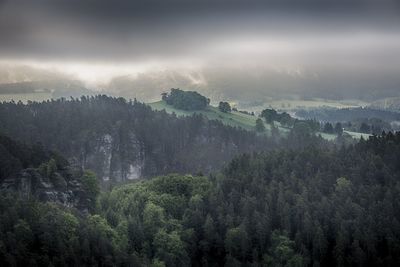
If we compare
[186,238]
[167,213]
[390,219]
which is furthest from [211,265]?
[390,219]

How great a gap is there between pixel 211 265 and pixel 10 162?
1827 inches

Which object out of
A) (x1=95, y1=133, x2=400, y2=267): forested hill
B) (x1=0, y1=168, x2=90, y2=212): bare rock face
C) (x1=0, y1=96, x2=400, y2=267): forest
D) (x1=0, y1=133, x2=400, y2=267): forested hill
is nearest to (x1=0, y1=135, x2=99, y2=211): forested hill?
(x1=0, y1=168, x2=90, y2=212): bare rock face

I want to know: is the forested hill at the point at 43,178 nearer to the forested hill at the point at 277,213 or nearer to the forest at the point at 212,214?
the forest at the point at 212,214

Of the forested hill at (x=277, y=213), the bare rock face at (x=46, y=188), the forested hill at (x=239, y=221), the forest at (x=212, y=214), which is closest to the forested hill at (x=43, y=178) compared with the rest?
the bare rock face at (x=46, y=188)

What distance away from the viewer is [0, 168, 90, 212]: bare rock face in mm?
129875

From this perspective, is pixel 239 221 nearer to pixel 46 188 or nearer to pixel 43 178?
pixel 46 188

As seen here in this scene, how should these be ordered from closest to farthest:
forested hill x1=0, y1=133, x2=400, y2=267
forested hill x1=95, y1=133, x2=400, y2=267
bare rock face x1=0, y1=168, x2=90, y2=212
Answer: forested hill x1=0, y1=133, x2=400, y2=267 → forested hill x1=95, y1=133, x2=400, y2=267 → bare rock face x1=0, y1=168, x2=90, y2=212

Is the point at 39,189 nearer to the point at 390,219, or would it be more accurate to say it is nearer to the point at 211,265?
the point at 211,265

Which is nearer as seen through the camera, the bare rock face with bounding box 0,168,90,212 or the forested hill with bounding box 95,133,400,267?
the forested hill with bounding box 95,133,400,267

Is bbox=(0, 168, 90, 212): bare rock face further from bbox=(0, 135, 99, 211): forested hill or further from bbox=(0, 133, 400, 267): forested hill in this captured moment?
bbox=(0, 133, 400, 267): forested hill

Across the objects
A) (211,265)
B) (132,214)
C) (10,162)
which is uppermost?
(10,162)

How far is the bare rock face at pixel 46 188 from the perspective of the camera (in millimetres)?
129875

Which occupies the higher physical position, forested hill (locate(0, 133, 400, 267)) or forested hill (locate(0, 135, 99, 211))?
forested hill (locate(0, 135, 99, 211))

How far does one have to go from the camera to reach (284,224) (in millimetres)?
135500
